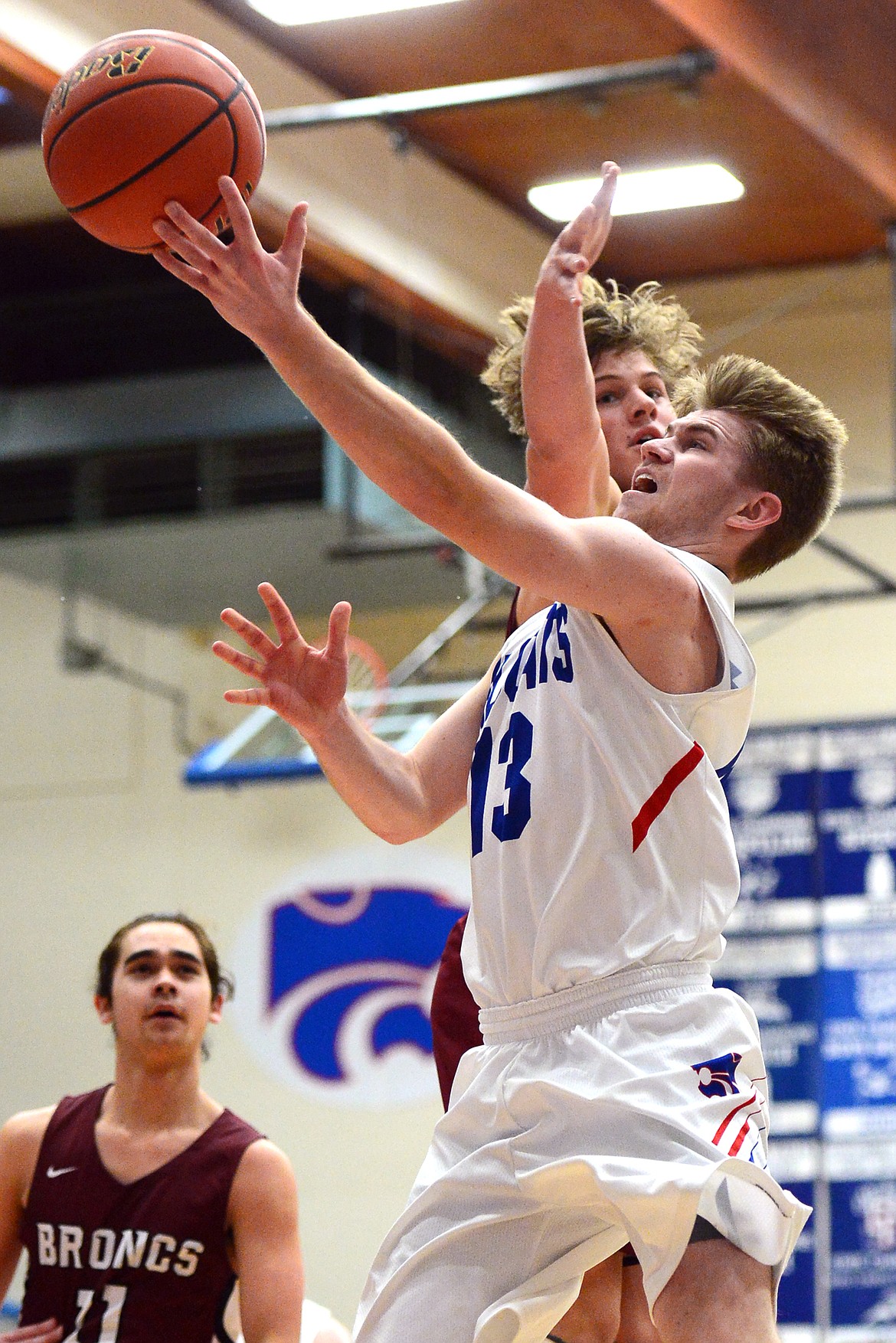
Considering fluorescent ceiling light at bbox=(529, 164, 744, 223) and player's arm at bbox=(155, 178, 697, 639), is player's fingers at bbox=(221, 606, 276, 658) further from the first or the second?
fluorescent ceiling light at bbox=(529, 164, 744, 223)

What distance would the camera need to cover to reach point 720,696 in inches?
96.7

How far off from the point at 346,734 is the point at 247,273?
0.83 metres

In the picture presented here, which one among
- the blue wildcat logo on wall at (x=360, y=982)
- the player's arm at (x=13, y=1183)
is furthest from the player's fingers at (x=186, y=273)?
the blue wildcat logo on wall at (x=360, y=982)

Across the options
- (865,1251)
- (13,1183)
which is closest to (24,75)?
(13,1183)

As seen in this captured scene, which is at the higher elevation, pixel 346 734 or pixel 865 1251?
pixel 346 734

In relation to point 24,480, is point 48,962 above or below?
below

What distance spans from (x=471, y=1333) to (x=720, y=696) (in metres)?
0.86

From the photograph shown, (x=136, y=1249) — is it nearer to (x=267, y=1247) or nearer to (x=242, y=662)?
(x=267, y=1247)


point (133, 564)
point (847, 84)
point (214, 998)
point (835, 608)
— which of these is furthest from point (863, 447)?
point (214, 998)

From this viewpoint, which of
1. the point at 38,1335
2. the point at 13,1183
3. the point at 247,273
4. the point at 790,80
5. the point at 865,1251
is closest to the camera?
the point at 247,273

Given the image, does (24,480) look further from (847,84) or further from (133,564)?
(847,84)

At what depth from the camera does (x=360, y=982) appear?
9508 millimetres

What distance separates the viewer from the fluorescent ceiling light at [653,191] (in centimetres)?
830

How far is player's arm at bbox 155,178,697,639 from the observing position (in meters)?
2.18
